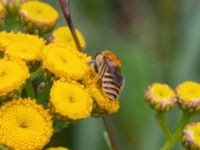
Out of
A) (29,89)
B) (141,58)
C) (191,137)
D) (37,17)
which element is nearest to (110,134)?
(29,89)

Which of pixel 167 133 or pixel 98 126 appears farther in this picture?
pixel 98 126

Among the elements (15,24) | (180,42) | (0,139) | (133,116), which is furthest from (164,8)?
(0,139)

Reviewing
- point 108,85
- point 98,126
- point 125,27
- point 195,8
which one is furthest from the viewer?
point 125,27

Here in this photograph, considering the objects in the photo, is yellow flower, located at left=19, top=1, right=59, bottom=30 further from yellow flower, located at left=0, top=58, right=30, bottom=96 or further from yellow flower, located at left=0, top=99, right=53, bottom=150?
yellow flower, located at left=0, top=99, right=53, bottom=150

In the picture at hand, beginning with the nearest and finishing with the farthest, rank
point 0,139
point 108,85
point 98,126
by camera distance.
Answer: point 0,139
point 108,85
point 98,126

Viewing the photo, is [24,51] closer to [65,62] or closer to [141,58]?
[65,62]

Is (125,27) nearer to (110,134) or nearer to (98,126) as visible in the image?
(98,126)
